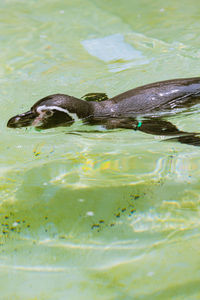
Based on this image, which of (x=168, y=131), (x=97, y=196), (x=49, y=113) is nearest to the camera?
(x=97, y=196)

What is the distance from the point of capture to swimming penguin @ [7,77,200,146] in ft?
14.1

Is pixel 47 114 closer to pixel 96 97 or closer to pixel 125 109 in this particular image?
pixel 125 109

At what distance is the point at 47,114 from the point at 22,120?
278mm

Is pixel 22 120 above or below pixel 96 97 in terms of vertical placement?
above

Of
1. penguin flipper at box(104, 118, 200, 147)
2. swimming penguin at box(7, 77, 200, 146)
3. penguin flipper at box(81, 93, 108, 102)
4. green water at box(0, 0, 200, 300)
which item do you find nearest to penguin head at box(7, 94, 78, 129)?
swimming penguin at box(7, 77, 200, 146)

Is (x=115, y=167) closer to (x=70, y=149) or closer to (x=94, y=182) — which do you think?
Result: (x=94, y=182)

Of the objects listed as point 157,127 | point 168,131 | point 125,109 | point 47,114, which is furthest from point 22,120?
point 168,131

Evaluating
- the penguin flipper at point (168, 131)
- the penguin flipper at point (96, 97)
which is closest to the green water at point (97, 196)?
the penguin flipper at point (168, 131)

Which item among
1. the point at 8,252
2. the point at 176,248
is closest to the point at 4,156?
the point at 8,252

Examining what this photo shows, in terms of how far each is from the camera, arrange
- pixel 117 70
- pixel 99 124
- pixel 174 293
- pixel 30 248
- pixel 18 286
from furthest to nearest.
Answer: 1. pixel 117 70
2. pixel 99 124
3. pixel 30 248
4. pixel 18 286
5. pixel 174 293

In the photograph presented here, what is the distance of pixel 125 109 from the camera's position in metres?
4.59

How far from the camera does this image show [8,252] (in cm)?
281

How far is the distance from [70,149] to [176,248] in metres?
1.74

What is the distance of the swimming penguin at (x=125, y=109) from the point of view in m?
4.29
